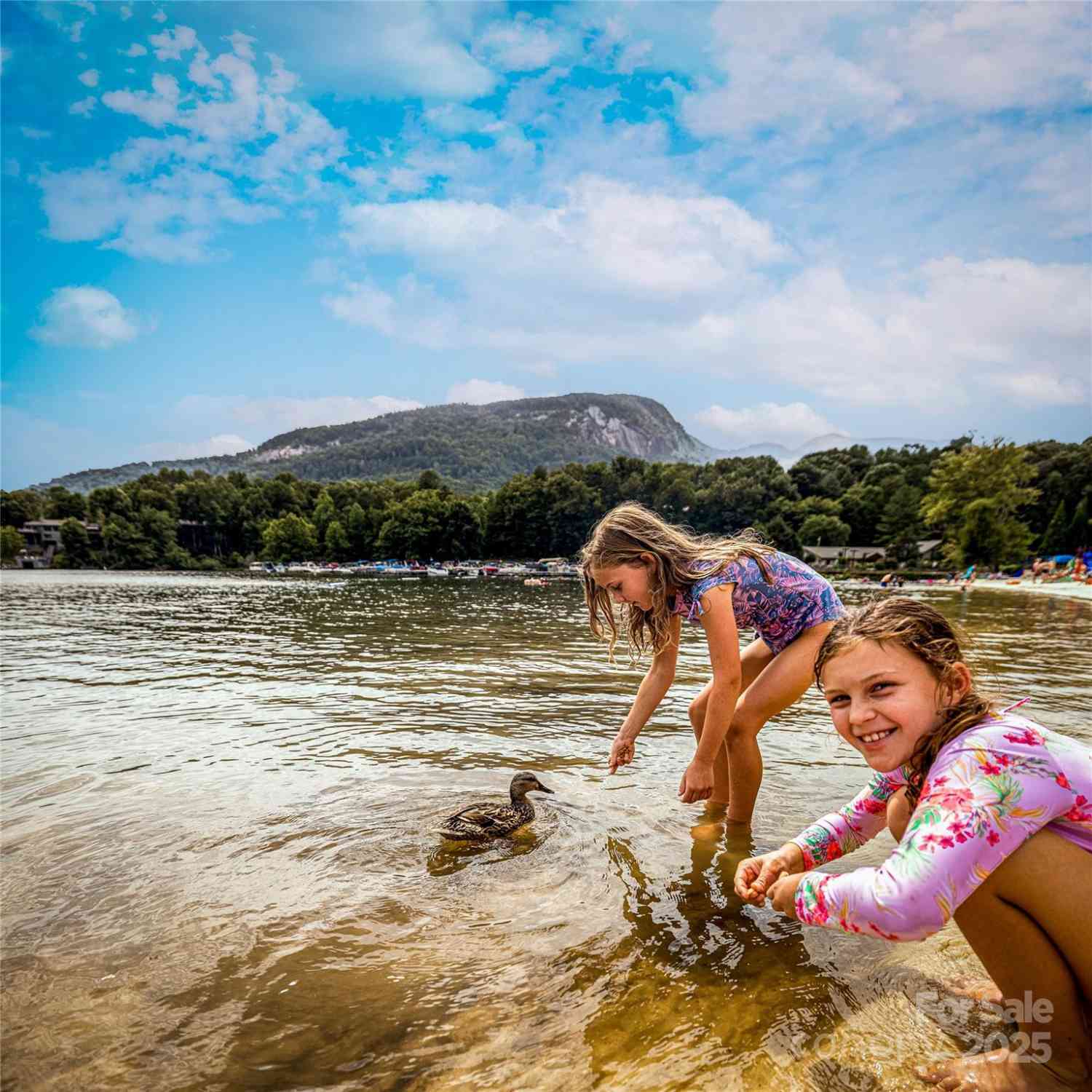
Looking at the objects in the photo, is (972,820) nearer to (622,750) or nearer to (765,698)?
(765,698)

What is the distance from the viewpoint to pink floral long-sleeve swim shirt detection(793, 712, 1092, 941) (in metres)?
2.09

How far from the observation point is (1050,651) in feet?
52.9

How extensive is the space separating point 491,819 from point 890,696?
3356 mm

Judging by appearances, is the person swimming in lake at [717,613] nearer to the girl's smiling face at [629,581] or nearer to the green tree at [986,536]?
the girl's smiling face at [629,581]

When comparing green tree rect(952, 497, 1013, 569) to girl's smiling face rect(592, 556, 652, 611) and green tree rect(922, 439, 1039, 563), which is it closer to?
green tree rect(922, 439, 1039, 563)

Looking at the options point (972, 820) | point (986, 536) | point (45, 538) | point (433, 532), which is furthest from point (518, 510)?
point (972, 820)

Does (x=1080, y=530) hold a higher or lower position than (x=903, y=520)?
lower

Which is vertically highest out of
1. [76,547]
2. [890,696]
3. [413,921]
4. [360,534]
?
[360,534]

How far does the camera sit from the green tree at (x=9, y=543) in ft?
427

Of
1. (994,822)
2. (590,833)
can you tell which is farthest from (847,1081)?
(590,833)

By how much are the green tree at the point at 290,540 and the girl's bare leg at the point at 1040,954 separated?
144 m

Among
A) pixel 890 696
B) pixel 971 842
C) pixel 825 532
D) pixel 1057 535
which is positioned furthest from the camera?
pixel 825 532

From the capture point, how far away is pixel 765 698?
4.61 metres

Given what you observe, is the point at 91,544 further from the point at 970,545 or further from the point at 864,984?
the point at 864,984
